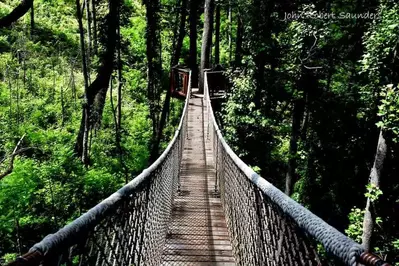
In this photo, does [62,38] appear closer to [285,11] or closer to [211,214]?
[285,11]

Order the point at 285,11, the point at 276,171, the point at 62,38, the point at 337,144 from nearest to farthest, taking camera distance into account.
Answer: the point at 285,11 < the point at 337,144 < the point at 276,171 < the point at 62,38

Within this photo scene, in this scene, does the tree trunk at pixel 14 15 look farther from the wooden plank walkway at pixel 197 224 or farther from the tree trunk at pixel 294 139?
the tree trunk at pixel 294 139

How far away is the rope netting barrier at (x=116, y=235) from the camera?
0.94 m

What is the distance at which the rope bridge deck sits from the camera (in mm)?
951

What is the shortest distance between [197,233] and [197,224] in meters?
0.22

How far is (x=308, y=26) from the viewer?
8492 mm

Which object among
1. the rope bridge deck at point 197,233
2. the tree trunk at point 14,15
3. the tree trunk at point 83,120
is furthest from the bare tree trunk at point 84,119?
the tree trunk at point 14,15

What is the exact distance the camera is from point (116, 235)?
1583mm

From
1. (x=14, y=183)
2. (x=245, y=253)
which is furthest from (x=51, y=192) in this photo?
(x=245, y=253)

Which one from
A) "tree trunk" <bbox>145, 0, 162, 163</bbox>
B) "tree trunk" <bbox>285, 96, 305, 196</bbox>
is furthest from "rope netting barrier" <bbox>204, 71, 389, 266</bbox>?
"tree trunk" <bbox>145, 0, 162, 163</bbox>

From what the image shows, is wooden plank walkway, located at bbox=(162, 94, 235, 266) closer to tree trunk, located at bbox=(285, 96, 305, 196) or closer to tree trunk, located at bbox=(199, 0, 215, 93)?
tree trunk, located at bbox=(285, 96, 305, 196)

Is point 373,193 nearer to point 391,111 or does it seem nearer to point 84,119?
point 391,111

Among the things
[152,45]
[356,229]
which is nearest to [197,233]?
[356,229]

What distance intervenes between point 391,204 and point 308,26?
4.22 m
